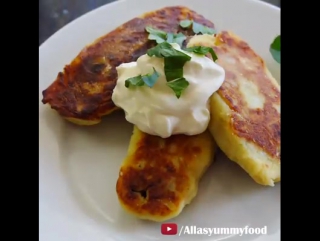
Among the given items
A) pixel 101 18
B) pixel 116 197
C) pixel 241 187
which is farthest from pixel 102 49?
pixel 241 187

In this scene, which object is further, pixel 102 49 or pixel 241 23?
pixel 241 23

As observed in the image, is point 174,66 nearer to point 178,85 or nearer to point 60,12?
point 178,85

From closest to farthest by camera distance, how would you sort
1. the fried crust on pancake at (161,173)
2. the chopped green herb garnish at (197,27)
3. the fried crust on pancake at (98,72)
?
the fried crust on pancake at (161,173) → the fried crust on pancake at (98,72) → the chopped green herb garnish at (197,27)

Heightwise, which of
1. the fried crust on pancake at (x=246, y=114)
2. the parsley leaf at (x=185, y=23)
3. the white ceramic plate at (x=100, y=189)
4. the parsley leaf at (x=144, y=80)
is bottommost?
the white ceramic plate at (x=100, y=189)

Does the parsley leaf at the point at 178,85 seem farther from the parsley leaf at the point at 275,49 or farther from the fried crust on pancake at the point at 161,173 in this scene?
the parsley leaf at the point at 275,49

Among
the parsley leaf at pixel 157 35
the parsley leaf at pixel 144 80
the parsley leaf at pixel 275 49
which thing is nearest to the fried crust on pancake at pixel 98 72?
the parsley leaf at pixel 157 35

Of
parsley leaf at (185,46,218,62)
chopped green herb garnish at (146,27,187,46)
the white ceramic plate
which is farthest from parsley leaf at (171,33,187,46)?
the white ceramic plate
